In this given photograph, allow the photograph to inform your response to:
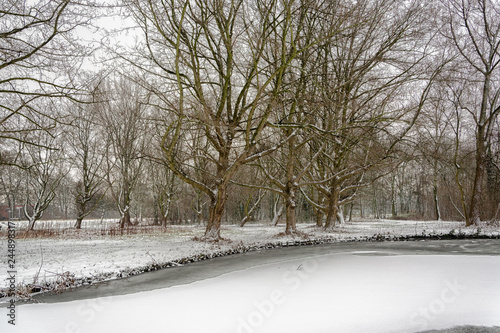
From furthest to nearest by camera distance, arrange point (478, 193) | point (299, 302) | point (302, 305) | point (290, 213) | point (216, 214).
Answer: point (478, 193) < point (290, 213) < point (216, 214) < point (299, 302) < point (302, 305)

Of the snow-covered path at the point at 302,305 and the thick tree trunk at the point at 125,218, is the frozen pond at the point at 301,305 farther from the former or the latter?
the thick tree trunk at the point at 125,218

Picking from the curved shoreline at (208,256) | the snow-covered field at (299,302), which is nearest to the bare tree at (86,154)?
the curved shoreline at (208,256)

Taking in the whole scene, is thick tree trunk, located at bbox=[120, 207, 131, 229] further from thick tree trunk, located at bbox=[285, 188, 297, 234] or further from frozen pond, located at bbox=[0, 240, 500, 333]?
frozen pond, located at bbox=[0, 240, 500, 333]

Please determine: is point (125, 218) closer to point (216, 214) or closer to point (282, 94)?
point (216, 214)

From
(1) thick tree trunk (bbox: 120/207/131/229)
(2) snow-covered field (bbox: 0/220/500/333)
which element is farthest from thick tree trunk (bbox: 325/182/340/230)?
(1) thick tree trunk (bbox: 120/207/131/229)

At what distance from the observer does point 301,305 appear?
5.45 meters

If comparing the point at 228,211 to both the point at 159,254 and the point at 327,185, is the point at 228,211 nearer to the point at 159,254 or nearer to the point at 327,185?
the point at 327,185

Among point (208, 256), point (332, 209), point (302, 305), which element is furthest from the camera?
point (332, 209)

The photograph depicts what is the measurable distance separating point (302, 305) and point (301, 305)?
17 mm

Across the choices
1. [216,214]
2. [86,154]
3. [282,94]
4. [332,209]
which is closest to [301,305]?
[216,214]

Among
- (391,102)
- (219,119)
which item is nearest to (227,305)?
(219,119)

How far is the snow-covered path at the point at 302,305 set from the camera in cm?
479

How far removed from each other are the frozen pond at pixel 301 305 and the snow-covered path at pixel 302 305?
0.6 inches

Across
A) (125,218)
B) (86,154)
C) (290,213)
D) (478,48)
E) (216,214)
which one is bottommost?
(125,218)
